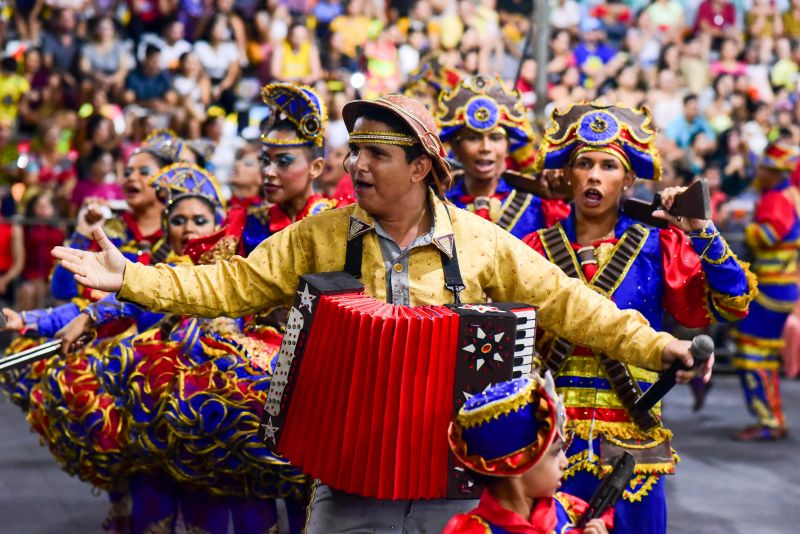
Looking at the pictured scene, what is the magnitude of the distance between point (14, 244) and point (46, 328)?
574 centimetres

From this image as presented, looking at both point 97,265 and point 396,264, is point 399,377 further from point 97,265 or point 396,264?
point 97,265

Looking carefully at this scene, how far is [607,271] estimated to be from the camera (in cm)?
459

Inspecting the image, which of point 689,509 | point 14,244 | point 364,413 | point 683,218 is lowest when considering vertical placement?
point 689,509

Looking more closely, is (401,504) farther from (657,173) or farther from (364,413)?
(657,173)

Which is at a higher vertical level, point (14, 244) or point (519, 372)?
point (519, 372)

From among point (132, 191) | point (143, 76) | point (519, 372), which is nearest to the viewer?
point (519, 372)

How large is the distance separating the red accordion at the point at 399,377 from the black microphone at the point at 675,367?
0.43 m

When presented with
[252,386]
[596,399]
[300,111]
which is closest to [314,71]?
[300,111]

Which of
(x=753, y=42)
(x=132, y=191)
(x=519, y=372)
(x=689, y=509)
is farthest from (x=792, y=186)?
(x=753, y=42)

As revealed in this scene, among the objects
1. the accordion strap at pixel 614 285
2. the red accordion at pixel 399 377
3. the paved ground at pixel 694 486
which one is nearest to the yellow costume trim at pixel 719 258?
the accordion strap at pixel 614 285

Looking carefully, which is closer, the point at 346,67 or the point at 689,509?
the point at 689,509

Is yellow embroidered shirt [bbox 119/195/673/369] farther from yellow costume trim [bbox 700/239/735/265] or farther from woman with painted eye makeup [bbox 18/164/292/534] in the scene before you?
woman with painted eye makeup [bbox 18/164/292/534]

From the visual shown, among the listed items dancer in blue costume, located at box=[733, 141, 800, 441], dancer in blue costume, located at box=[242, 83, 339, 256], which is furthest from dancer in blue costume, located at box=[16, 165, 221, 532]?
dancer in blue costume, located at box=[733, 141, 800, 441]

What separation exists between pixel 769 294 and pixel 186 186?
202 inches
